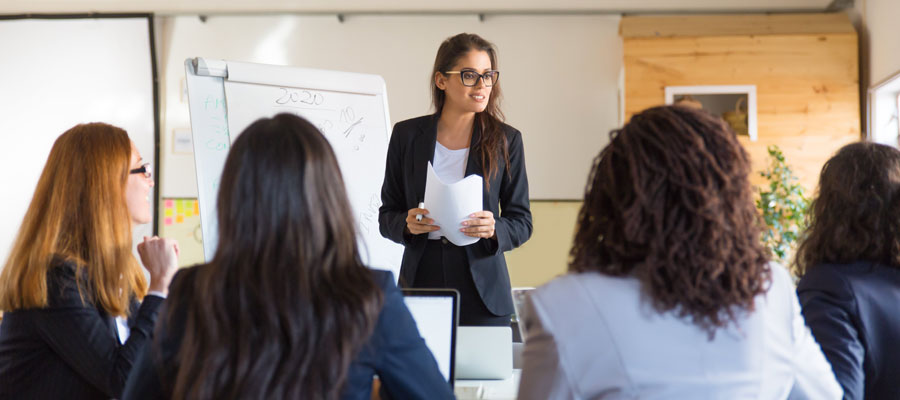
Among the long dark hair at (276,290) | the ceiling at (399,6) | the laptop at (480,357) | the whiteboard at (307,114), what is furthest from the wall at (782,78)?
the long dark hair at (276,290)

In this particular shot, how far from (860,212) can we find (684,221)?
693mm

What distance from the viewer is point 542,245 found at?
5180 mm

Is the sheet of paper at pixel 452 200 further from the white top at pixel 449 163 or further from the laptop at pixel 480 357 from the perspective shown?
the laptop at pixel 480 357

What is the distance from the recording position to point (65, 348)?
1479mm

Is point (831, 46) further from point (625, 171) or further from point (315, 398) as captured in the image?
point (315, 398)

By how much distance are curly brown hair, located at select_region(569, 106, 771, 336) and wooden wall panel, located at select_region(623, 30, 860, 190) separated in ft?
11.9

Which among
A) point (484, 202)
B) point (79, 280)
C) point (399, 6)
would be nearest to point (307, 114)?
point (484, 202)

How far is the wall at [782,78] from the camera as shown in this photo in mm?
4469

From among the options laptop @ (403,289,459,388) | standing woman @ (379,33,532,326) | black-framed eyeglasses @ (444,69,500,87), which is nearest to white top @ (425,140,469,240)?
standing woman @ (379,33,532,326)

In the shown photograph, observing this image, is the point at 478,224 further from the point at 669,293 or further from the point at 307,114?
the point at 307,114

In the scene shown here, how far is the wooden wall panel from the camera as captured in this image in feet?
14.7

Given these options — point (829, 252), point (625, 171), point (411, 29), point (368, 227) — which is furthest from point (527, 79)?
point (625, 171)

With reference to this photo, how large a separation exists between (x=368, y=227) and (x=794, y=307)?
77.5 inches

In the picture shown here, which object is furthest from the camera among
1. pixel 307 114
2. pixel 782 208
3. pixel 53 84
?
pixel 53 84
